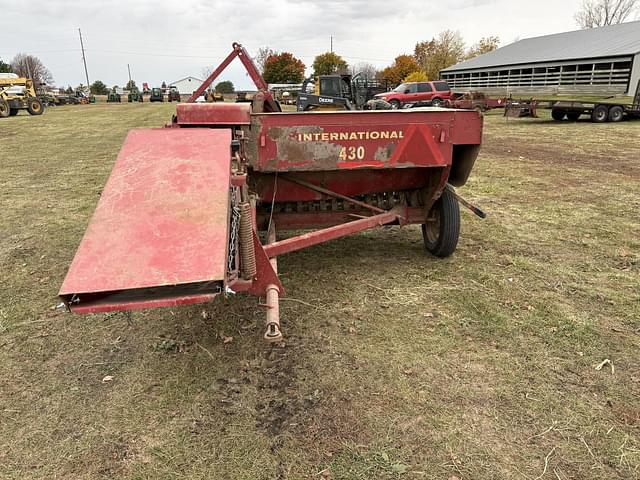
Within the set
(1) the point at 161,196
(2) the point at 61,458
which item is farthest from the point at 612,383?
(2) the point at 61,458

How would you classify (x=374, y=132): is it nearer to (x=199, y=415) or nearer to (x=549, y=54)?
(x=199, y=415)

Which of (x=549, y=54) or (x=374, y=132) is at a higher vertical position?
(x=549, y=54)

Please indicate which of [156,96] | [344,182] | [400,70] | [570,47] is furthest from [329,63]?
[344,182]

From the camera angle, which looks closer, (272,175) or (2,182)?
(272,175)

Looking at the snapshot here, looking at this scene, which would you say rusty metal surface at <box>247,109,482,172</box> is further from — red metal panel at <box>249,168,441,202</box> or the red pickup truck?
the red pickup truck

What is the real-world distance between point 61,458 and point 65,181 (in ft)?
22.8

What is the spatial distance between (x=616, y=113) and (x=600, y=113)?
521 millimetres

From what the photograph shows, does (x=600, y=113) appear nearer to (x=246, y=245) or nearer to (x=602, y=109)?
(x=602, y=109)

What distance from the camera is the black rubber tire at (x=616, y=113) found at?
54.8 feet

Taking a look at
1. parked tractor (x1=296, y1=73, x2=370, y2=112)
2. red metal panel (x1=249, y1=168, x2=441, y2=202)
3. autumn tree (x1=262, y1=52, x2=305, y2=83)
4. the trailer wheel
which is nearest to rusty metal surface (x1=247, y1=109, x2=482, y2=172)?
red metal panel (x1=249, y1=168, x2=441, y2=202)

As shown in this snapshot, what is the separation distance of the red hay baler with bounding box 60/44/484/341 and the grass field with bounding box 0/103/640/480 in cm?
44

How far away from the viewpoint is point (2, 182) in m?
8.10

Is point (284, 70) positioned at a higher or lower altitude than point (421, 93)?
higher

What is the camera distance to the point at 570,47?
30.2m
